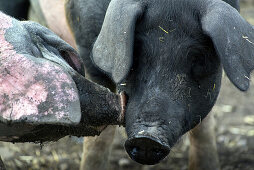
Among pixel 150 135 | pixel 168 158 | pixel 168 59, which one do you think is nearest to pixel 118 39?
pixel 168 59

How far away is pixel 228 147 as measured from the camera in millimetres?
4441

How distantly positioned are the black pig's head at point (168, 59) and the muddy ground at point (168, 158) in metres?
1.04

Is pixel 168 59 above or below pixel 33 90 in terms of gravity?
below

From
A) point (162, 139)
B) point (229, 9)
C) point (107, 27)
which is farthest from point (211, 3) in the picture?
point (162, 139)

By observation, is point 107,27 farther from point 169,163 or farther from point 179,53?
point 169,163

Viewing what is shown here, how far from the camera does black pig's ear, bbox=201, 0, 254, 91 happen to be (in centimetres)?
255

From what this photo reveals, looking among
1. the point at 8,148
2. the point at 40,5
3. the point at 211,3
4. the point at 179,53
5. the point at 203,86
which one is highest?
the point at 211,3

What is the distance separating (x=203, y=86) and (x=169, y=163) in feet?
4.70

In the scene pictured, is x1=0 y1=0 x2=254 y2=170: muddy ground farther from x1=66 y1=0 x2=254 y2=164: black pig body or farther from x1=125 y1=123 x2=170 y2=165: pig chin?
x1=125 y1=123 x2=170 y2=165: pig chin

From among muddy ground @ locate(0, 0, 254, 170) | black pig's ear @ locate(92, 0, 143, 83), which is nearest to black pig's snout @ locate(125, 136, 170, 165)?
black pig's ear @ locate(92, 0, 143, 83)

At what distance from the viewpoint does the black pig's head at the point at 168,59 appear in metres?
2.53

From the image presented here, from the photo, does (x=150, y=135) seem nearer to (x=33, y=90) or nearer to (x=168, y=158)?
(x=33, y=90)

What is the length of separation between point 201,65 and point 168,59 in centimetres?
22

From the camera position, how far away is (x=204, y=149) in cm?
399
